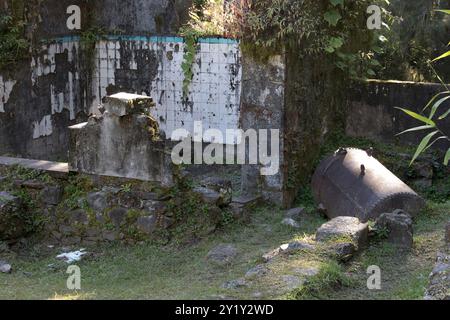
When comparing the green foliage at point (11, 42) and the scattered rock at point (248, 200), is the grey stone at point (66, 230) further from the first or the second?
the green foliage at point (11, 42)

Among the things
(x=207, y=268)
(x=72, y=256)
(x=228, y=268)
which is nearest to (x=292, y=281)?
(x=228, y=268)

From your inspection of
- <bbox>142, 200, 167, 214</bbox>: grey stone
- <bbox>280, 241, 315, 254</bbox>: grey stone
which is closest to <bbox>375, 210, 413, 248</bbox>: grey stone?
<bbox>280, 241, 315, 254</bbox>: grey stone

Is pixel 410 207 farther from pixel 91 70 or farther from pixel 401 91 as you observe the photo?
pixel 91 70

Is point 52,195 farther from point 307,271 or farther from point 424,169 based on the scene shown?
point 424,169

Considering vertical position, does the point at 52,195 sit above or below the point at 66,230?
above

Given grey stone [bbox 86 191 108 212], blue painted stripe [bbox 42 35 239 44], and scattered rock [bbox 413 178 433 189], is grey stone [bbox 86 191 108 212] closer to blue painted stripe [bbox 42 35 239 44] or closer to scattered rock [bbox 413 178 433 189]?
blue painted stripe [bbox 42 35 239 44]

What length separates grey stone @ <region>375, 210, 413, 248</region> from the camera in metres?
7.79

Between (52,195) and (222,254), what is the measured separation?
8.47ft

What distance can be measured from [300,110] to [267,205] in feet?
4.72

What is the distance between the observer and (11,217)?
912 cm

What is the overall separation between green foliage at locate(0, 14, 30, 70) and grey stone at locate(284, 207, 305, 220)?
230 inches

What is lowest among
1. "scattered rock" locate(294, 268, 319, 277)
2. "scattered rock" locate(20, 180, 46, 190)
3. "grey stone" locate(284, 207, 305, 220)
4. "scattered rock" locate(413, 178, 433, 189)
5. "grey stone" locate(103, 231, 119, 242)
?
"grey stone" locate(103, 231, 119, 242)

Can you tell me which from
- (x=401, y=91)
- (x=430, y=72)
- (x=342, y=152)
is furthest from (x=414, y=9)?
(x=342, y=152)

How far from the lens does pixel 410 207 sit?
903cm
